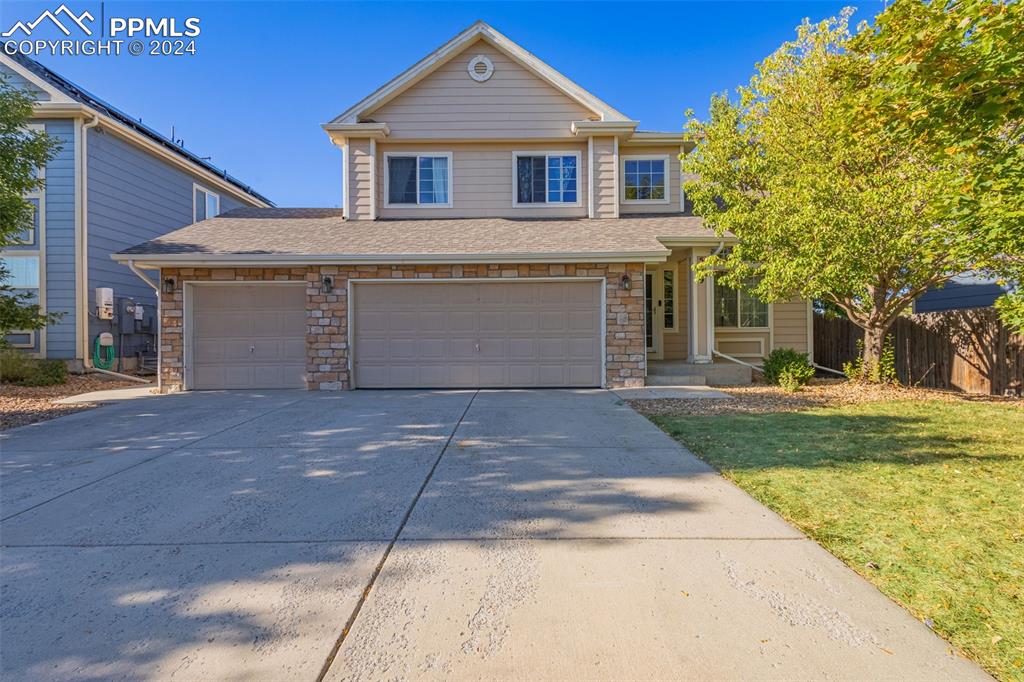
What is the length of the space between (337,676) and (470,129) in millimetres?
11337

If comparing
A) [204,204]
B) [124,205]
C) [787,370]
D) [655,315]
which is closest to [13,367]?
[124,205]

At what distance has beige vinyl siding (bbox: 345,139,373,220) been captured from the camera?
Result: 11375 mm

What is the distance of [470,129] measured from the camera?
1143 centimetres

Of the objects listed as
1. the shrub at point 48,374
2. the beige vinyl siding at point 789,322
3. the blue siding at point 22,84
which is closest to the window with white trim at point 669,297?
the beige vinyl siding at point 789,322

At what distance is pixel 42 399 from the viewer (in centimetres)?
909

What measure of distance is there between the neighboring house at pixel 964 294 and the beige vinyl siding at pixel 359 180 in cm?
1307

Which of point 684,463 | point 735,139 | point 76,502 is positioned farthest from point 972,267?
point 76,502

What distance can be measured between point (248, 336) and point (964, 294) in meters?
17.1

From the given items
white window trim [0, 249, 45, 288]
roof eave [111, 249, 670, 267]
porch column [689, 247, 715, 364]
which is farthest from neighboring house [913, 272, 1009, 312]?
white window trim [0, 249, 45, 288]

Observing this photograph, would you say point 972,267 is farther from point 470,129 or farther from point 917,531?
point 470,129

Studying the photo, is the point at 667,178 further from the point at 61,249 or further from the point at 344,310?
the point at 61,249

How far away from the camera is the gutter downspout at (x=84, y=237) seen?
11516 mm

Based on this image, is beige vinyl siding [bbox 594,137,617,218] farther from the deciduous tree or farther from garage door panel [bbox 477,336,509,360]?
the deciduous tree

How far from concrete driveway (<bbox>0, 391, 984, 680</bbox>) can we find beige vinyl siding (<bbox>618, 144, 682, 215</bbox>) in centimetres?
838
